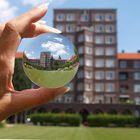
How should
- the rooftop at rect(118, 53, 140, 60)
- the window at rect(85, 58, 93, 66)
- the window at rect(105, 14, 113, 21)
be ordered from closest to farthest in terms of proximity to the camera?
the window at rect(85, 58, 93, 66), the window at rect(105, 14, 113, 21), the rooftop at rect(118, 53, 140, 60)

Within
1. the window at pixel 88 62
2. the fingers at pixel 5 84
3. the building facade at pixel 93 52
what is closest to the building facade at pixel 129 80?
the building facade at pixel 93 52

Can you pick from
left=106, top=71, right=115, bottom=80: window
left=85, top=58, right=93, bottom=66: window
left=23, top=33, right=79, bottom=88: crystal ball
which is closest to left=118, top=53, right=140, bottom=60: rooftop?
left=106, top=71, right=115, bottom=80: window

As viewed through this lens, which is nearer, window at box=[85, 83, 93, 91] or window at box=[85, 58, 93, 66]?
window at box=[85, 83, 93, 91]

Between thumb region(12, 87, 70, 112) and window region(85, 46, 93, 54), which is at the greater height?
window region(85, 46, 93, 54)

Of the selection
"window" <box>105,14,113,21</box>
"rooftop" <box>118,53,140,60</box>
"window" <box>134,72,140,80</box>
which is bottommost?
"window" <box>134,72,140,80</box>

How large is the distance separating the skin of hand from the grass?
9 centimetres

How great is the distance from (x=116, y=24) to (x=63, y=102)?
2687cm

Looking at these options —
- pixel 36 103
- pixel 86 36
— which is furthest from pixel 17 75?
pixel 36 103

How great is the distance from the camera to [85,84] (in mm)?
117625

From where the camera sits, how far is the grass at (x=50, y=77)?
154 inches

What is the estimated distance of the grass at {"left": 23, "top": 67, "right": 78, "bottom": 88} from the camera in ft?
12.9

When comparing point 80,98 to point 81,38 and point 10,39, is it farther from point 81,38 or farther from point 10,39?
point 10,39

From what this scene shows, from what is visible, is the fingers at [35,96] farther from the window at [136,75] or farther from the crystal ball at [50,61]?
the window at [136,75]

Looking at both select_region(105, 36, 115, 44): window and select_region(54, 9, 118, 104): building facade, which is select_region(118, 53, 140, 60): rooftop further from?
select_region(105, 36, 115, 44): window
